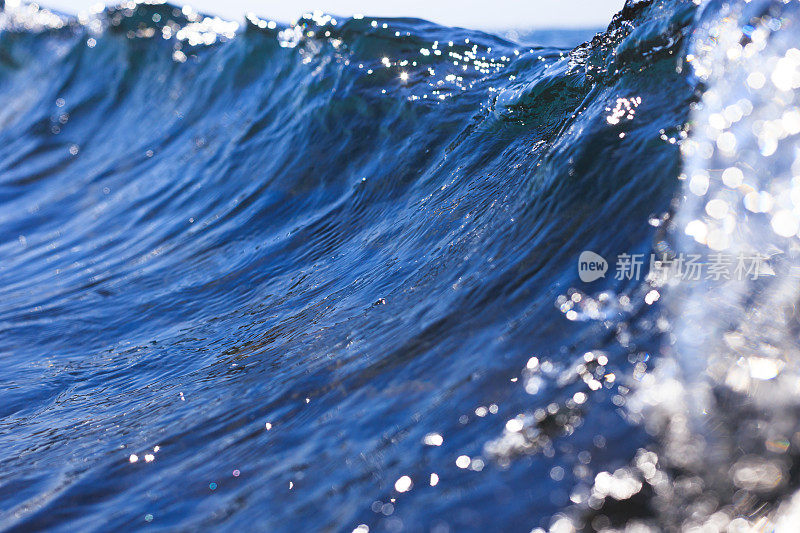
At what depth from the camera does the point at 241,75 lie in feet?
20.7

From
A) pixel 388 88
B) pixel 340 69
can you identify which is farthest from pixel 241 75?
pixel 388 88

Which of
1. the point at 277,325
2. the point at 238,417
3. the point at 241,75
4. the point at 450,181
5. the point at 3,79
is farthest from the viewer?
the point at 3,79

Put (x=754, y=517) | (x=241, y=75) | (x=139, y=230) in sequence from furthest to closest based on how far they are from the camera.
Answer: (x=241, y=75), (x=139, y=230), (x=754, y=517)

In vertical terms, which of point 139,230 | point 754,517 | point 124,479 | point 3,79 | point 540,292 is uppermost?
point 3,79

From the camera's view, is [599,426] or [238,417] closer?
[599,426]

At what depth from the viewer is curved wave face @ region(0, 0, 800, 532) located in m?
1.53

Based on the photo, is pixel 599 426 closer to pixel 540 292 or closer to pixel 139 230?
pixel 540 292

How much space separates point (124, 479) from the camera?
6.47 feet

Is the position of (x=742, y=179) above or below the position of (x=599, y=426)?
above

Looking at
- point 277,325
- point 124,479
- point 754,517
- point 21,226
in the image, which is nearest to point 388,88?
point 277,325

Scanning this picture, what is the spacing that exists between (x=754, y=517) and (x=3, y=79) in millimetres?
10421

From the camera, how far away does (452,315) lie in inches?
87.7

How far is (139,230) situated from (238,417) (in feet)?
9.39

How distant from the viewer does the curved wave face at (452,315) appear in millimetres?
1525
